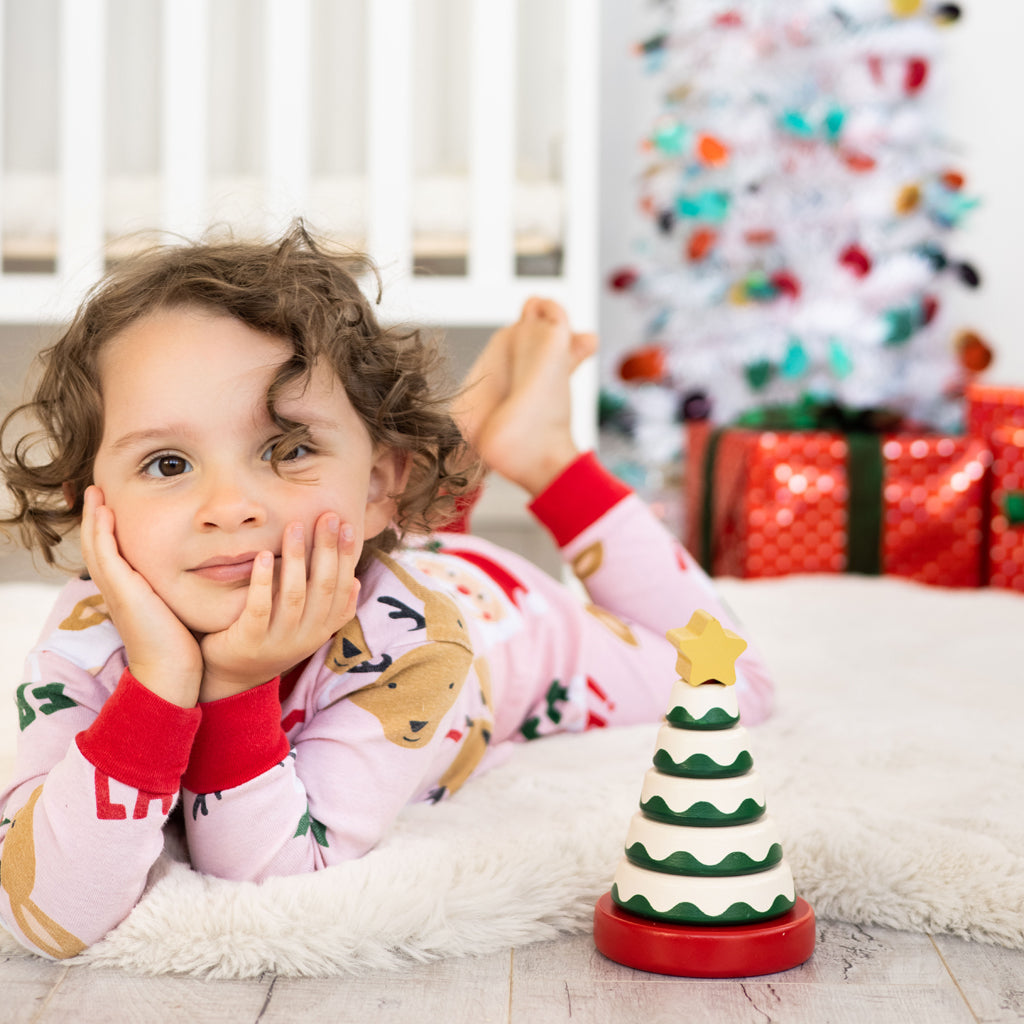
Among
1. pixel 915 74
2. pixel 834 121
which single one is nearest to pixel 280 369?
pixel 834 121

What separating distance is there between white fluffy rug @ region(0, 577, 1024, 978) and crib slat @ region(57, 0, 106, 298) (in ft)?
4.46

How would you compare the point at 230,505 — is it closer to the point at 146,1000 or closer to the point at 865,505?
the point at 146,1000

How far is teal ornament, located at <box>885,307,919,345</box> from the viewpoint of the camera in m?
2.57

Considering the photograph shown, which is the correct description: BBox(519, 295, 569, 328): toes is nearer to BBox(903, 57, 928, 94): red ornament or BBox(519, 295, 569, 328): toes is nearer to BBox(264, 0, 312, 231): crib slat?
BBox(264, 0, 312, 231): crib slat

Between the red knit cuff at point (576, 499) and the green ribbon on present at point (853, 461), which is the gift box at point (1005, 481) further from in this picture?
the red knit cuff at point (576, 499)

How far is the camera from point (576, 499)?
4.19 feet

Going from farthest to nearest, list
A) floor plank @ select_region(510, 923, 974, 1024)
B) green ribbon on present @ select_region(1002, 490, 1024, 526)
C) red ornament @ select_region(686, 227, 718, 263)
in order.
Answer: red ornament @ select_region(686, 227, 718, 263), green ribbon on present @ select_region(1002, 490, 1024, 526), floor plank @ select_region(510, 923, 974, 1024)

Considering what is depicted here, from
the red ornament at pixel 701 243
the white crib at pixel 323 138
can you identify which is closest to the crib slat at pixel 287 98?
the white crib at pixel 323 138

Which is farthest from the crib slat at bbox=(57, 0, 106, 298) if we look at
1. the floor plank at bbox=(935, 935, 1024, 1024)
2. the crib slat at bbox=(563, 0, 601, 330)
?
the floor plank at bbox=(935, 935, 1024, 1024)

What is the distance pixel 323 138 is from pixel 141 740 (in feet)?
5.58

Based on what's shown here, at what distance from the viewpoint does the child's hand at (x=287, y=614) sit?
0.73m

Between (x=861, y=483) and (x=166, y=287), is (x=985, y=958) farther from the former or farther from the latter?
(x=861, y=483)

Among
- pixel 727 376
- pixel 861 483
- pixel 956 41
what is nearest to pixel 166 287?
pixel 861 483

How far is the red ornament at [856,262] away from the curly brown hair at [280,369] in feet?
5.77
